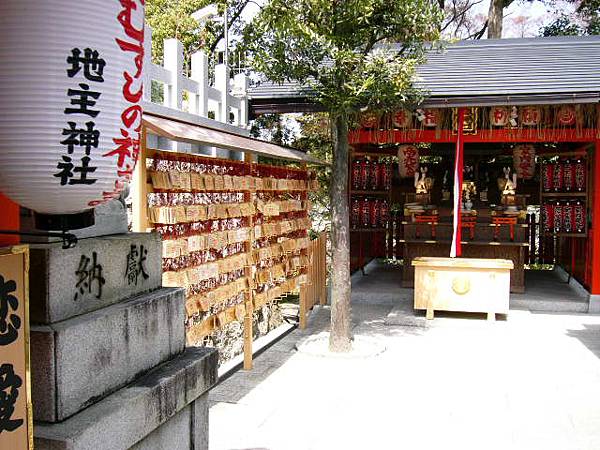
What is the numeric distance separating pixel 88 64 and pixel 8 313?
3.52 ft

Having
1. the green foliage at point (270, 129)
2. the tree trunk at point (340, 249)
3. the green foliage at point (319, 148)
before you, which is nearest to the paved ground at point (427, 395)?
the tree trunk at point (340, 249)

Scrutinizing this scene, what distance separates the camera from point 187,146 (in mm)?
8086

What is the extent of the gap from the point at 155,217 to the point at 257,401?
257 centimetres

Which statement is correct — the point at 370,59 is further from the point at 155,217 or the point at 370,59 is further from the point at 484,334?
the point at 484,334

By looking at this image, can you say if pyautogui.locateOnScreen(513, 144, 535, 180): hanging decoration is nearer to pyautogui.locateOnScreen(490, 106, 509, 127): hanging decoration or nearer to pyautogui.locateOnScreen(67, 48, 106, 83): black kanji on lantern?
pyautogui.locateOnScreen(490, 106, 509, 127): hanging decoration

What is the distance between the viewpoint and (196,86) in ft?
26.0

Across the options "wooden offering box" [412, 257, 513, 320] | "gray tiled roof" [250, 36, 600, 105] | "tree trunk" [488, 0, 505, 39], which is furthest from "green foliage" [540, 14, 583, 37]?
"wooden offering box" [412, 257, 513, 320]

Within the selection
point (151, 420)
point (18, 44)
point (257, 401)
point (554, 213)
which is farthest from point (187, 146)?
point (554, 213)

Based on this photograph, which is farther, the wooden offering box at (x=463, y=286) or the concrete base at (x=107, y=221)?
the wooden offering box at (x=463, y=286)

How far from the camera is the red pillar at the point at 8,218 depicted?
2.88 metres

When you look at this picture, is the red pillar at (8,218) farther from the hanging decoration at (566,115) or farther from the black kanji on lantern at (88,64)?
the hanging decoration at (566,115)

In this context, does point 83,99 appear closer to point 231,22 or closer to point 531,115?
point 531,115

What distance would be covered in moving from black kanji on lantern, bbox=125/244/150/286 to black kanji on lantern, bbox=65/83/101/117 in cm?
138

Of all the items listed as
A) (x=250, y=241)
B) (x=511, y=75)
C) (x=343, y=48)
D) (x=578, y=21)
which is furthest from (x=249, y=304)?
(x=578, y=21)
